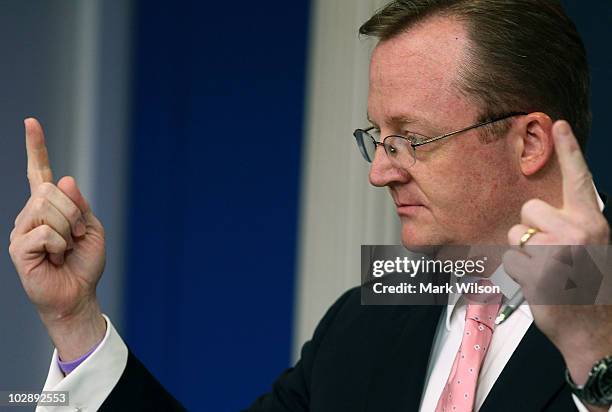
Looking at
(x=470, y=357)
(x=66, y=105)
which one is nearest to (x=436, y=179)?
(x=470, y=357)

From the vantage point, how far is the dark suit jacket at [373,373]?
1727 mm

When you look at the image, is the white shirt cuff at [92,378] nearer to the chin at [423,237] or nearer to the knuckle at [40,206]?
the knuckle at [40,206]

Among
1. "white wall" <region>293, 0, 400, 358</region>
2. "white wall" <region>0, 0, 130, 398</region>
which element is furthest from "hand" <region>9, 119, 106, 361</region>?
"white wall" <region>0, 0, 130, 398</region>

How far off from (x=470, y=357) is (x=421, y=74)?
0.49 meters

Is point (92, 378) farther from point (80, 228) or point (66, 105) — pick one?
point (66, 105)

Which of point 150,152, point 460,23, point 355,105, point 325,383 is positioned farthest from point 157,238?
point 460,23

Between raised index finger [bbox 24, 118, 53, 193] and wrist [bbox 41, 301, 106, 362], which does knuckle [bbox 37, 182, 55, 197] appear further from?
wrist [bbox 41, 301, 106, 362]

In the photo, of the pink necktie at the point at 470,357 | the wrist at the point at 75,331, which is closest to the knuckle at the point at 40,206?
the wrist at the point at 75,331

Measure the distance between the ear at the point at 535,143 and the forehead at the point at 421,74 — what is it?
120 millimetres

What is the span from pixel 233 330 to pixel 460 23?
5.67 feet

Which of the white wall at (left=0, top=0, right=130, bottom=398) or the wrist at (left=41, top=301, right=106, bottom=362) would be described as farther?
the white wall at (left=0, top=0, right=130, bottom=398)

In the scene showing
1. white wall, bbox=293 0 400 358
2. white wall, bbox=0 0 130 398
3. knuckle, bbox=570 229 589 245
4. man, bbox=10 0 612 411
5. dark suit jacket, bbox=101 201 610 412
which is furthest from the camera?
white wall, bbox=0 0 130 398

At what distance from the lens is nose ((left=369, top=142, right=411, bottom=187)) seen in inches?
74.3

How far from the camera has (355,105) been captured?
3004 millimetres
